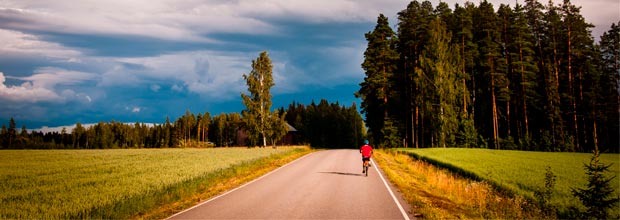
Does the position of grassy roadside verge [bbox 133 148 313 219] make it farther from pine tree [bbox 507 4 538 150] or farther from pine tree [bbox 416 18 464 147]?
pine tree [bbox 507 4 538 150]

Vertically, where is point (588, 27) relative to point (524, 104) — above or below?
Answer: above

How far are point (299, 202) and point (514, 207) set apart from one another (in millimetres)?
6413

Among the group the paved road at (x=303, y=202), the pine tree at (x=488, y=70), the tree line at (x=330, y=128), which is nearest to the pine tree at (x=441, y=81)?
the pine tree at (x=488, y=70)

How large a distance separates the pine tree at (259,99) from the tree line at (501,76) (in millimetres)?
15225

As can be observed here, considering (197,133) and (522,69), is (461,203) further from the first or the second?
(197,133)

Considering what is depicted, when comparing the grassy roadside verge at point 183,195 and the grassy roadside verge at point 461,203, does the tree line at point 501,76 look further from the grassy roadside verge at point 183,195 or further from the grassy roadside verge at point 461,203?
the grassy roadside verge at point 183,195

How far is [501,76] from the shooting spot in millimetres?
46844

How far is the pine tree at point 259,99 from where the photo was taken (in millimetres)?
57531

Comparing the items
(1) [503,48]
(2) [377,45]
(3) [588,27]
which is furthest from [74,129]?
(3) [588,27]

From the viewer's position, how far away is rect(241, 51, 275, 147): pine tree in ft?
189

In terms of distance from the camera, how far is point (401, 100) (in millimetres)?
56812

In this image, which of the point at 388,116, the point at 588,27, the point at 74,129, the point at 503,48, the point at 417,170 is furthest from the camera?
the point at 74,129

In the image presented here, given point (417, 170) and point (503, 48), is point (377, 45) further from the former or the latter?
point (417, 170)

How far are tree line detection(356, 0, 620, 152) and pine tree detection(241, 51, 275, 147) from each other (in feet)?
49.9
